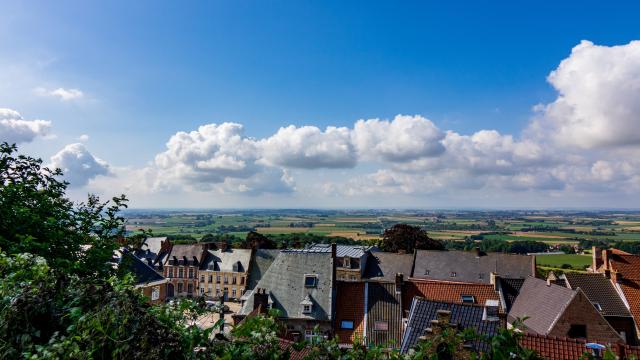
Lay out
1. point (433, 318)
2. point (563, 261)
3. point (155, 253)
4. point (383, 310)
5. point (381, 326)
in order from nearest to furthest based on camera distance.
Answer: point (433, 318)
point (381, 326)
point (383, 310)
point (155, 253)
point (563, 261)

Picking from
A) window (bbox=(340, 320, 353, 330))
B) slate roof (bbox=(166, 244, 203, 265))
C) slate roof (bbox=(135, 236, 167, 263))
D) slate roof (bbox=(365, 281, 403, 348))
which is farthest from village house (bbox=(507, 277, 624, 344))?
slate roof (bbox=(135, 236, 167, 263))

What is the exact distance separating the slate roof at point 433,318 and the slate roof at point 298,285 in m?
14.5

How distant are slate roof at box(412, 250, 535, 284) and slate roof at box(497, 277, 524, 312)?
476 inches

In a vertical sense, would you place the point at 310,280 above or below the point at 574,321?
above

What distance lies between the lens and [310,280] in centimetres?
3794

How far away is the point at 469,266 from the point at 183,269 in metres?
49.5

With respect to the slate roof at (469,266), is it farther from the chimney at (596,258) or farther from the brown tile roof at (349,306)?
the brown tile roof at (349,306)

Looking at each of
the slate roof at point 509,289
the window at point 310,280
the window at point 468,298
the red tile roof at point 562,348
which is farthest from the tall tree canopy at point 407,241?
the red tile roof at point 562,348

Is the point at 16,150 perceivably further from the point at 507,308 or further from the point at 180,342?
the point at 507,308

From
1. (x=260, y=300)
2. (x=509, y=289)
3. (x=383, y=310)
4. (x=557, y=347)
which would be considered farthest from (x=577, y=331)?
(x=260, y=300)

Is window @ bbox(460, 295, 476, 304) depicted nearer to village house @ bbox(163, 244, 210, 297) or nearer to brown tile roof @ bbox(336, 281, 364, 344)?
brown tile roof @ bbox(336, 281, 364, 344)

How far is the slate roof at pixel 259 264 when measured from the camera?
224 feet

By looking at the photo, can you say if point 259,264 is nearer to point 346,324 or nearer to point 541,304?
point 346,324

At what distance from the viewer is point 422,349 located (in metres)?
5.54
